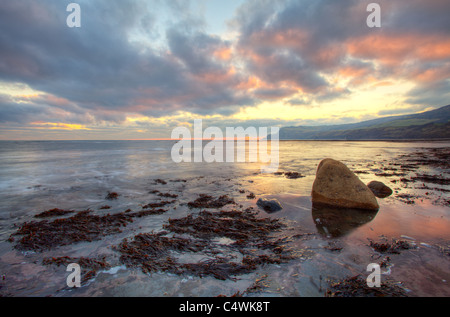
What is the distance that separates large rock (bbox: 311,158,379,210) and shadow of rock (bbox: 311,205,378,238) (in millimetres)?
389

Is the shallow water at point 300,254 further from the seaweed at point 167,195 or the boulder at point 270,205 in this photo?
the seaweed at point 167,195

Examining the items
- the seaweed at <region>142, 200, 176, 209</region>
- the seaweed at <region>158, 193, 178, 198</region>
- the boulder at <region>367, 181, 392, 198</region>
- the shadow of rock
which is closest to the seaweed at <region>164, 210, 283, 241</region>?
the shadow of rock

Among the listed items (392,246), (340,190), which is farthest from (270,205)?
(392,246)

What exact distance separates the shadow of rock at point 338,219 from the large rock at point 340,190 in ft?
1.28

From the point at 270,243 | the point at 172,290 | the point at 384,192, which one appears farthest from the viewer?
the point at 384,192

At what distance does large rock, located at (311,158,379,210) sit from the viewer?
8688 millimetres

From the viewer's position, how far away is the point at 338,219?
25.1 feet

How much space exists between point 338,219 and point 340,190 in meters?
2.10

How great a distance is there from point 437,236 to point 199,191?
11.2 metres

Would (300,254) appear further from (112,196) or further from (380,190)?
(112,196)
